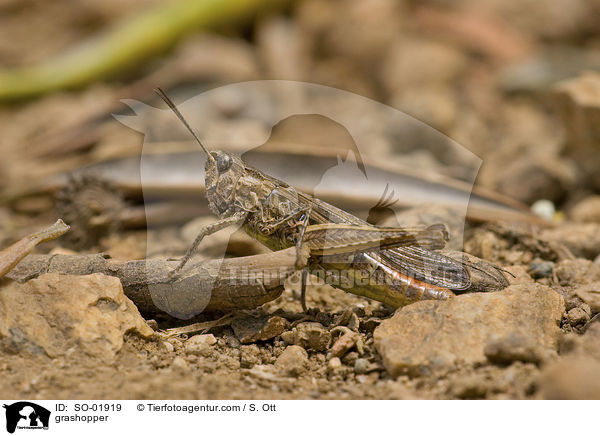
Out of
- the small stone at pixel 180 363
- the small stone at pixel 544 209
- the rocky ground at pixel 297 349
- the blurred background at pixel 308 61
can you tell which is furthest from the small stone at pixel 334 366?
the blurred background at pixel 308 61

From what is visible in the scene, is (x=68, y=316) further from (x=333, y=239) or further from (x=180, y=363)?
(x=333, y=239)

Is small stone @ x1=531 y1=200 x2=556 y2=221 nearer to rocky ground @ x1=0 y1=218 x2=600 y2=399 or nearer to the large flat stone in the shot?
rocky ground @ x1=0 y1=218 x2=600 y2=399

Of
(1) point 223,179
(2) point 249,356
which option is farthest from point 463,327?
(1) point 223,179

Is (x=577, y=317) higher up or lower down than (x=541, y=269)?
lower down

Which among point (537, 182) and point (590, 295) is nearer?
point (590, 295)

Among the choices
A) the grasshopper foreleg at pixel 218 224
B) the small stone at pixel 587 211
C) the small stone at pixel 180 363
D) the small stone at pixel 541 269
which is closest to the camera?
the small stone at pixel 180 363
